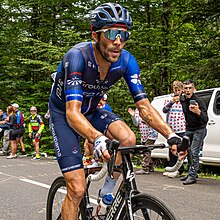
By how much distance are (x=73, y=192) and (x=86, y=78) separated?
95 centimetres

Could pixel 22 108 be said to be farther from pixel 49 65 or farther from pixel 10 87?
pixel 49 65

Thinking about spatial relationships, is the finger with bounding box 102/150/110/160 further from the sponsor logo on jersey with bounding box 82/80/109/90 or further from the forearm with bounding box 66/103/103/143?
the sponsor logo on jersey with bounding box 82/80/109/90

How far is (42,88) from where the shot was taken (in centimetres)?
2203

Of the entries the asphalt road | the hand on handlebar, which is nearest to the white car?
the asphalt road

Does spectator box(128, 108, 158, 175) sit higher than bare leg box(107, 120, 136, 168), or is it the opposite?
bare leg box(107, 120, 136, 168)

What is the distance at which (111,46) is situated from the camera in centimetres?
355

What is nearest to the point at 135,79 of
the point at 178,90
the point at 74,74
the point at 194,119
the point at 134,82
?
the point at 134,82

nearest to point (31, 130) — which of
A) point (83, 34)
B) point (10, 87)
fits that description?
point (83, 34)

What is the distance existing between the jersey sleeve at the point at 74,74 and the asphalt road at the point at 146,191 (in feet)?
9.19

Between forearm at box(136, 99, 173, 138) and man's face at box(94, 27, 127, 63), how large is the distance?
47cm

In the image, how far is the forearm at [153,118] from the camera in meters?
3.48

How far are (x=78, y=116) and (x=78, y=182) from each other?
0.59m

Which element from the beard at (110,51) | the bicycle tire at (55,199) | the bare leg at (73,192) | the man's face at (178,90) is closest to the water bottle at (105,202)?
the bare leg at (73,192)

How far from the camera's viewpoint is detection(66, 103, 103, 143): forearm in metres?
3.13
